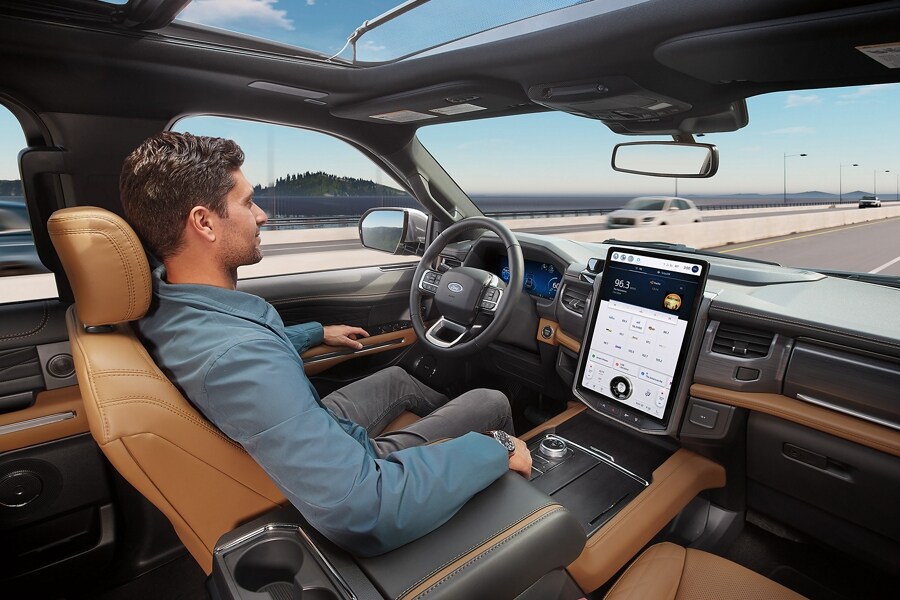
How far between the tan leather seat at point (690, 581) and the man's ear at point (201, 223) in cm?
154

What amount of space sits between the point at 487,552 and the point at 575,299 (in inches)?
64.1

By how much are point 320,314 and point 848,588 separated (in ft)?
9.24

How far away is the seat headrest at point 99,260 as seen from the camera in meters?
1.29

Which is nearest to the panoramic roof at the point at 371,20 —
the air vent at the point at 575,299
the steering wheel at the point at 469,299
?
the steering wheel at the point at 469,299

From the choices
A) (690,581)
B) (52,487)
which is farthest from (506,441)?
(52,487)

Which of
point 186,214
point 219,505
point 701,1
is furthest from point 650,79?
point 219,505

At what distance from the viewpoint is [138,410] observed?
115cm

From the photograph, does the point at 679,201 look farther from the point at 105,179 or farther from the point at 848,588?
the point at 105,179

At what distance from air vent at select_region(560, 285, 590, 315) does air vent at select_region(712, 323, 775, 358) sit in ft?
2.07

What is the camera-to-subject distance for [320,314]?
316 centimetres

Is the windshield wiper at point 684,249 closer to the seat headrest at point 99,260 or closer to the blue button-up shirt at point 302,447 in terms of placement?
the blue button-up shirt at point 302,447

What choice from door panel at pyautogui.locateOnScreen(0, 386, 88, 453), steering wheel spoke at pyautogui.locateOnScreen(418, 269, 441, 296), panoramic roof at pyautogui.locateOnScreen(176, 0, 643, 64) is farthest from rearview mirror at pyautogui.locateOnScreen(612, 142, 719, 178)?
door panel at pyautogui.locateOnScreen(0, 386, 88, 453)

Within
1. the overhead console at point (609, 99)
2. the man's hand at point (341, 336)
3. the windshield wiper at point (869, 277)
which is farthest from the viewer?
the man's hand at point (341, 336)

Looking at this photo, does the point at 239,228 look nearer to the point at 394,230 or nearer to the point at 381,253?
the point at 394,230
